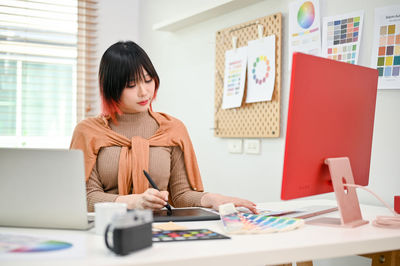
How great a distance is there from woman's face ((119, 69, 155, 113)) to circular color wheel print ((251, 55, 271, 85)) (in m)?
0.76

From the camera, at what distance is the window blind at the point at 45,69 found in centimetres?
336

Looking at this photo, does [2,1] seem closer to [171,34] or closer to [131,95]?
[171,34]

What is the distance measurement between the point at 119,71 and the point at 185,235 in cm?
90

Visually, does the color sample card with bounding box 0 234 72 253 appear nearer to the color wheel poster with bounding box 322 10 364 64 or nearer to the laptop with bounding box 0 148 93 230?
the laptop with bounding box 0 148 93 230

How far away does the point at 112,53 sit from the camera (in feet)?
5.87

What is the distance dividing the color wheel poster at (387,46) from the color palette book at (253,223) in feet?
2.69

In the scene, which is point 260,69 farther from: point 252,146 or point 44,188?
point 44,188

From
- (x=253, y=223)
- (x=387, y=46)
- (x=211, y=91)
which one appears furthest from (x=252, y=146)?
(x=253, y=223)

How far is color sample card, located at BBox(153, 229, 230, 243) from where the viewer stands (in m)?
0.99

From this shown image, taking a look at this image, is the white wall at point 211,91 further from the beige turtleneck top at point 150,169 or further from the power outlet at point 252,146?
the beige turtleneck top at point 150,169

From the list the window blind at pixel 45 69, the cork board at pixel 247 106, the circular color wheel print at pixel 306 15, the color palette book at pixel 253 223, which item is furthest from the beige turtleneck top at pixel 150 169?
the window blind at pixel 45 69

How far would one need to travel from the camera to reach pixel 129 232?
847mm

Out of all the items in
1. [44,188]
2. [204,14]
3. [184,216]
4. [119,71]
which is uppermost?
[204,14]

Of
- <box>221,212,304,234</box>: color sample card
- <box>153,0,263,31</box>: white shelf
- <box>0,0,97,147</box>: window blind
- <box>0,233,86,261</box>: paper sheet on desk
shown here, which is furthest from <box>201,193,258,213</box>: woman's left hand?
<box>0,0,97,147</box>: window blind
